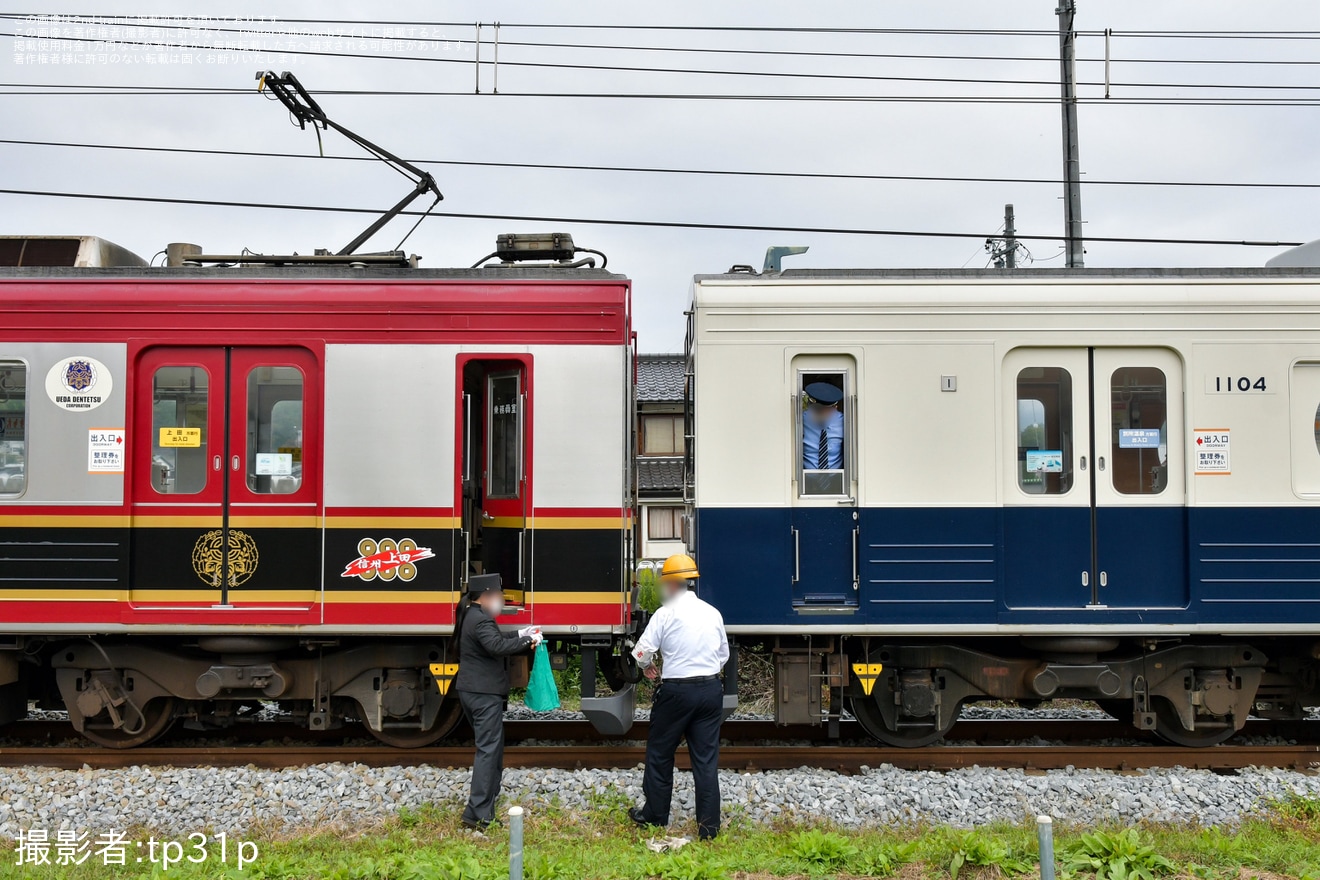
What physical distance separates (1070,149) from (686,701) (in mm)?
9495

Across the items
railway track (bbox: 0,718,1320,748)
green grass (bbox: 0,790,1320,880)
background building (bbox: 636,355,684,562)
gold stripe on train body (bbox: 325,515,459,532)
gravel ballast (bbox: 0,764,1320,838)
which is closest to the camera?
green grass (bbox: 0,790,1320,880)

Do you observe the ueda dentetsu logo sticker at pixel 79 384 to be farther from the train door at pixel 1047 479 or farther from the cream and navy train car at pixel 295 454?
the train door at pixel 1047 479

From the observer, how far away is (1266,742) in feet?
26.2

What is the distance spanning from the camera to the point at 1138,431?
7.33 meters

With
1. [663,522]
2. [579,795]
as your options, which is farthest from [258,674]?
[663,522]

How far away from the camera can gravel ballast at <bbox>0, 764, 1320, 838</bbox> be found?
246 inches

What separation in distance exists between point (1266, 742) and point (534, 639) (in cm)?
624

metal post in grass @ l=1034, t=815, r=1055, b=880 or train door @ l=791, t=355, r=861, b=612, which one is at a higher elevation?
train door @ l=791, t=355, r=861, b=612

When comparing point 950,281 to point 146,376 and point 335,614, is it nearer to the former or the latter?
point 335,614

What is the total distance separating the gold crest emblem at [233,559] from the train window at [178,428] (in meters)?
0.46

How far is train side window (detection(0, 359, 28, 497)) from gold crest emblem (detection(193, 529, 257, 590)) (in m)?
1.49

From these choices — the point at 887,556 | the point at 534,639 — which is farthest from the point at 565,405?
the point at 887,556

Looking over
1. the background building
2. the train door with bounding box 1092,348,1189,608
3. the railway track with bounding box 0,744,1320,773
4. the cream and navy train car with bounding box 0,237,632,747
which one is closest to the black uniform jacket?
the cream and navy train car with bounding box 0,237,632,747

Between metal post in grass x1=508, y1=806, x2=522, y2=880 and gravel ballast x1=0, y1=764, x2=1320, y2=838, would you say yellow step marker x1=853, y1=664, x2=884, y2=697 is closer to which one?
gravel ballast x1=0, y1=764, x2=1320, y2=838
